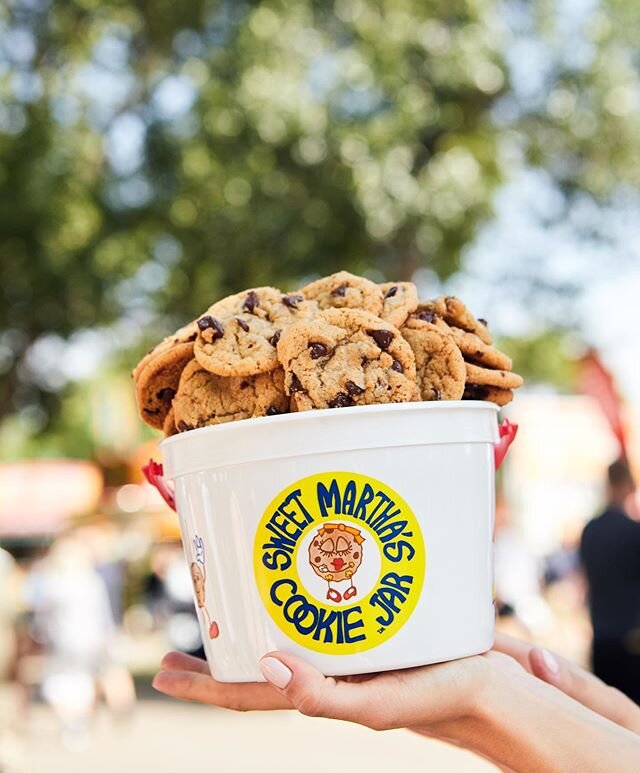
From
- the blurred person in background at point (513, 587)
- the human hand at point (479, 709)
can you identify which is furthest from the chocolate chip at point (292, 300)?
the blurred person in background at point (513, 587)

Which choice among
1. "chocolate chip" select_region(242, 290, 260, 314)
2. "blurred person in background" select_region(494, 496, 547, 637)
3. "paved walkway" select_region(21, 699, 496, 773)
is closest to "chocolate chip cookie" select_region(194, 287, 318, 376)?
"chocolate chip" select_region(242, 290, 260, 314)

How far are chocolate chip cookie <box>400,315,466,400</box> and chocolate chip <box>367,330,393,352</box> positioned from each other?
0.08m

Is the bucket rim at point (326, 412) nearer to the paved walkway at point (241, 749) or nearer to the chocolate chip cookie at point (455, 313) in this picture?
the chocolate chip cookie at point (455, 313)

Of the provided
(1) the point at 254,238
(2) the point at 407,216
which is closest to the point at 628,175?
(2) the point at 407,216

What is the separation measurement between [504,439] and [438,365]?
12.4 inches

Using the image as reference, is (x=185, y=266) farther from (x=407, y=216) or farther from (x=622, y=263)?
(x=622, y=263)

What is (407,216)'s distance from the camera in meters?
8.98

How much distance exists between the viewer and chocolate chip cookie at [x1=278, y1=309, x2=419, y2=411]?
5.24 ft

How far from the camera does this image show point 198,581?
5.57 feet

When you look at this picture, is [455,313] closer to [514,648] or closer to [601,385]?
[514,648]

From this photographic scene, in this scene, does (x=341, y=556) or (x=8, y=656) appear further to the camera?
(x=8, y=656)

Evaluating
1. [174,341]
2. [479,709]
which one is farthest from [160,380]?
[479,709]

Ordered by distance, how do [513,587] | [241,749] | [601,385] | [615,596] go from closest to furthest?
[615,596]
[241,749]
[601,385]
[513,587]

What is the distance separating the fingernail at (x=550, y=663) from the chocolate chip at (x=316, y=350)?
750mm
